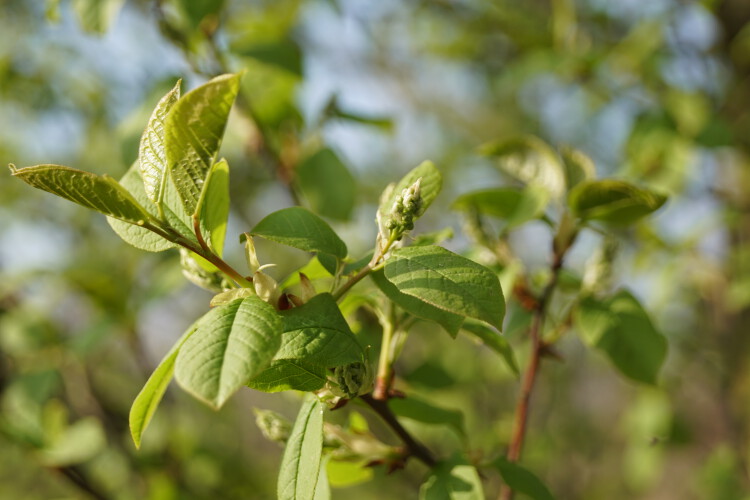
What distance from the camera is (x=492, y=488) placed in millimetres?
1679

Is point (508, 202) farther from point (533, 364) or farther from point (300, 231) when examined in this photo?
point (300, 231)

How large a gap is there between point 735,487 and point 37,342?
199 cm

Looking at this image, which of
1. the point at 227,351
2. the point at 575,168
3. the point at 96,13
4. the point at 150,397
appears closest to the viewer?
the point at 227,351

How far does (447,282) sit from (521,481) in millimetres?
305

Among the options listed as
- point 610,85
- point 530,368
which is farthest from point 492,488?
point 610,85

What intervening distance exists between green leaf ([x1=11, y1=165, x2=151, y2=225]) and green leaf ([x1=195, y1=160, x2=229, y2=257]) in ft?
0.28

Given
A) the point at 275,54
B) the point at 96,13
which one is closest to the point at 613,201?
the point at 275,54

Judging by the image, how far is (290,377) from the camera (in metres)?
0.56

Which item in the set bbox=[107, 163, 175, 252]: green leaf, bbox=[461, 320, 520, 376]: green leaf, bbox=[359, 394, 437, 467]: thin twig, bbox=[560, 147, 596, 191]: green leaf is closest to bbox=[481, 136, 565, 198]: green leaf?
bbox=[560, 147, 596, 191]: green leaf

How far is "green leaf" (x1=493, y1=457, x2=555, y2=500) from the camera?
683 millimetres

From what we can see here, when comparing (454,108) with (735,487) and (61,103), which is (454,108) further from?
(735,487)

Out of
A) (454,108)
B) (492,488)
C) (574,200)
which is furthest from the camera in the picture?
(454,108)

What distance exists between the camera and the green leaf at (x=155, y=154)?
509 mm

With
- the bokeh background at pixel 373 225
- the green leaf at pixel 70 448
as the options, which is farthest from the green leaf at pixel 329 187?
the green leaf at pixel 70 448
